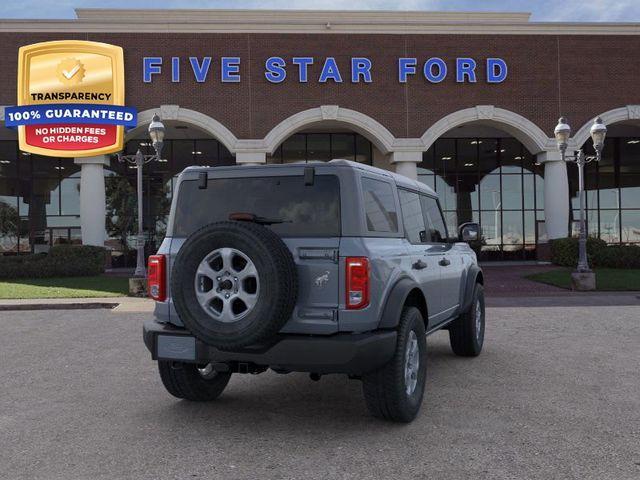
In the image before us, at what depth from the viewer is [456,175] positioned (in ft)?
102

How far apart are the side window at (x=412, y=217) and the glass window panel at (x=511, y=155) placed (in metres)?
27.1

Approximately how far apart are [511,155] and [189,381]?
29.1 m

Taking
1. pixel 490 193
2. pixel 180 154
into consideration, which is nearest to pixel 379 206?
pixel 180 154

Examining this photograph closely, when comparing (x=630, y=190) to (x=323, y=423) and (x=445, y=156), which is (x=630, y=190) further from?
(x=323, y=423)

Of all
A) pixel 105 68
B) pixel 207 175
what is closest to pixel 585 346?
pixel 207 175

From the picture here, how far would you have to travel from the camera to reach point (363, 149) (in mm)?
30219

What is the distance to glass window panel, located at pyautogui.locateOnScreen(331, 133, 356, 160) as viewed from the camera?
29922 millimetres

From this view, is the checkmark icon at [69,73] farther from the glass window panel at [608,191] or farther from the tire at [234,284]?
the glass window panel at [608,191]

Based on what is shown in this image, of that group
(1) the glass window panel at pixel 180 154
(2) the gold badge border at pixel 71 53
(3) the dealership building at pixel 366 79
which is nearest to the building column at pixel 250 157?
(3) the dealership building at pixel 366 79

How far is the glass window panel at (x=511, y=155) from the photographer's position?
3139cm

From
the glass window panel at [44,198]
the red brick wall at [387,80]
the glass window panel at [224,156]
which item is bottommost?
the glass window panel at [44,198]

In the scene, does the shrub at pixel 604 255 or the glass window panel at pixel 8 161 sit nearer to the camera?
the shrub at pixel 604 255

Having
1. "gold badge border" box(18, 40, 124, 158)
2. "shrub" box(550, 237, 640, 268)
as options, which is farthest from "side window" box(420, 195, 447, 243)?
"gold badge border" box(18, 40, 124, 158)

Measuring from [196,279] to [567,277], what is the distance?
58.3 feet
